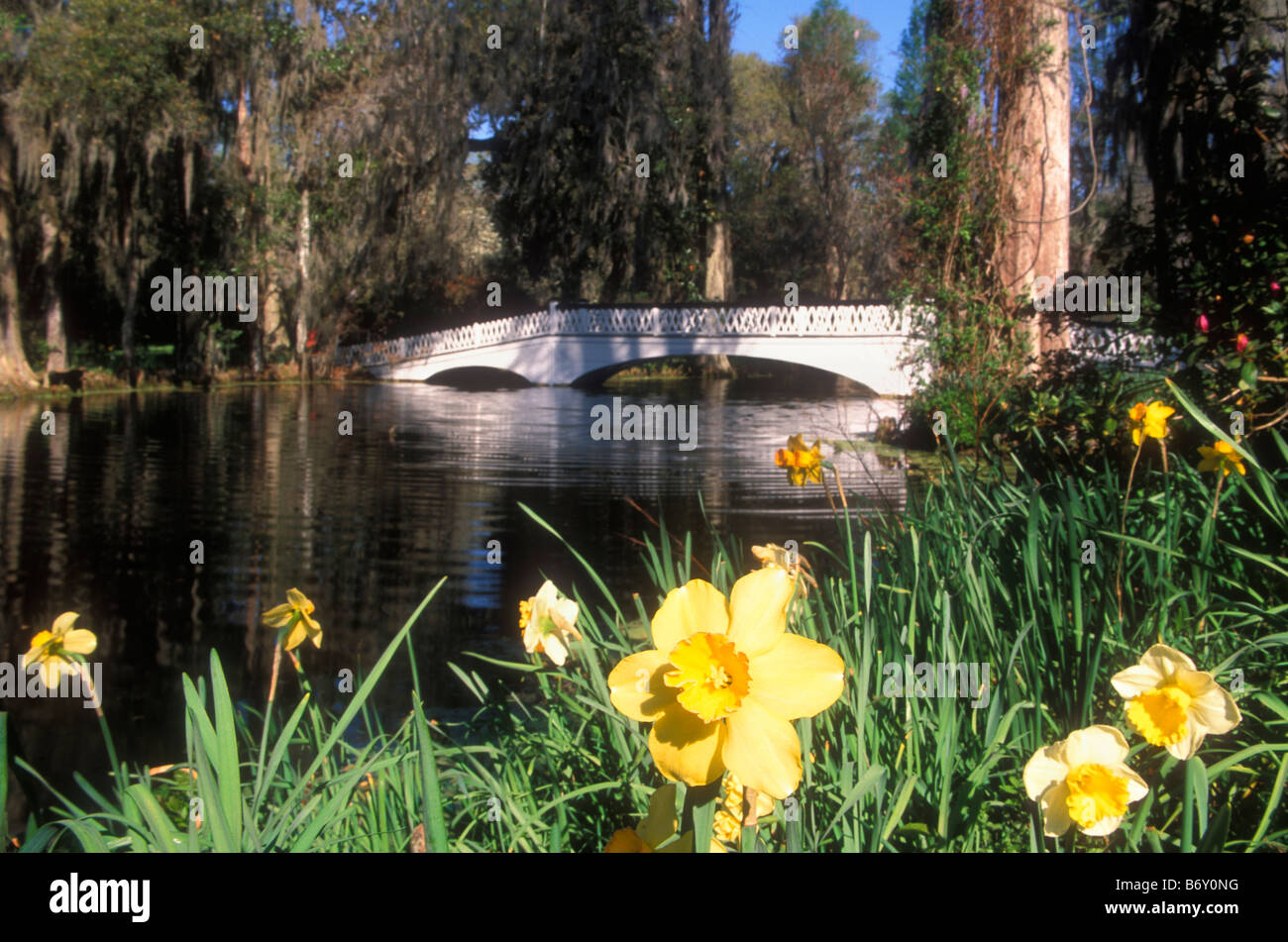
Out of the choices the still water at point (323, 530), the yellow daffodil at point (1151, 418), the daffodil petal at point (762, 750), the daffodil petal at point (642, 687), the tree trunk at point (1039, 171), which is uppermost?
the tree trunk at point (1039, 171)

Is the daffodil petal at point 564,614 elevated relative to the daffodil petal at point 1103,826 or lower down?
elevated

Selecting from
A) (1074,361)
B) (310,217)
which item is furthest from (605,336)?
(1074,361)

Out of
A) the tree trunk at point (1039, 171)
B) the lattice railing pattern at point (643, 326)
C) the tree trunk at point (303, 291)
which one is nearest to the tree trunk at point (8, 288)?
the tree trunk at point (303, 291)

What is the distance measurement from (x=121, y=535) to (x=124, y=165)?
1558 centimetres

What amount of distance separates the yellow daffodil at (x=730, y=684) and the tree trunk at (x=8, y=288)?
21.2 meters

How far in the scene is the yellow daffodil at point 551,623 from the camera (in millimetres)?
1488

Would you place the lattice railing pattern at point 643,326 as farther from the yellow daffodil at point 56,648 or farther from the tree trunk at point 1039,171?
the yellow daffodil at point 56,648

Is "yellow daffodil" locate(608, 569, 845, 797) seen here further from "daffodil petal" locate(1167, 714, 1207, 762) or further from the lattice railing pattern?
the lattice railing pattern

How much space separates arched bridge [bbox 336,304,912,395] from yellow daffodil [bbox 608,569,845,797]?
20324mm

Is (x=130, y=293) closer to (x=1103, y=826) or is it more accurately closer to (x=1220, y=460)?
(x=1220, y=460)

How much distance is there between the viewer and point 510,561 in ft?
20.9

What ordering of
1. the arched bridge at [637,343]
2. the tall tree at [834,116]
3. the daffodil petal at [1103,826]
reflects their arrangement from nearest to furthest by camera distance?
the daffodil petal at [1103,826]
the arched bridge at [637,343]
the tall tree at [834,116]
